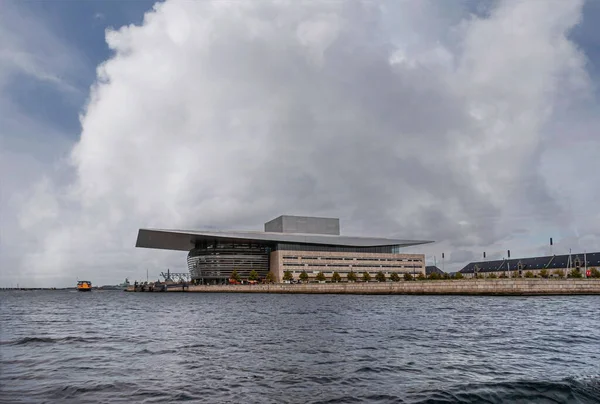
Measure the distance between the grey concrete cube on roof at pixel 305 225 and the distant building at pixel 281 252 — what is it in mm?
328

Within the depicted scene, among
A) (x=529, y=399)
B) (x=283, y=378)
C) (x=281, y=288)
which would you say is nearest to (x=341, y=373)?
(x=283, y=378)

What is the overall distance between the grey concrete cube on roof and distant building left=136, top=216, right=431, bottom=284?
12.9 inches

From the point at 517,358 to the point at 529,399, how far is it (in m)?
4.68

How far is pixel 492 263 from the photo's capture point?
157m

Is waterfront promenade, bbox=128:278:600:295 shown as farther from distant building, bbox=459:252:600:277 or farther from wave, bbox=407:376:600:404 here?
wave, bbox=407:376:600:404

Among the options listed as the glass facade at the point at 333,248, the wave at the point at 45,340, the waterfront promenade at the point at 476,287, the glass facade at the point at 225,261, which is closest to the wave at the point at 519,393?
the wave at the point at 45,340

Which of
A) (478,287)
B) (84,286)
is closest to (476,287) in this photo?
(478,287)

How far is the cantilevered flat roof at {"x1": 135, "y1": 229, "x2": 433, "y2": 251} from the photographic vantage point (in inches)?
5202

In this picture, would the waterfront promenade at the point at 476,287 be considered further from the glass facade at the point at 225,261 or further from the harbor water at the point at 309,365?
the glass facade at the point at 225,261

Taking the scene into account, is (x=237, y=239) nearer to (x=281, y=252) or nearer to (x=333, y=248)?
(x=281, y=252)

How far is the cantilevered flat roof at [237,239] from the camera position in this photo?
433ft

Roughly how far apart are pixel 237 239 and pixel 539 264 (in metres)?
85.5

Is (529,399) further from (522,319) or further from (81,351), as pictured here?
(522,319)

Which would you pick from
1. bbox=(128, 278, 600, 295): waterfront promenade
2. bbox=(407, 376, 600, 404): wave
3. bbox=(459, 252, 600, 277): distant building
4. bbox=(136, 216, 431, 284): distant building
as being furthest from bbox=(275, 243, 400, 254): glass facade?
bbox=(407, 376, 600, 404): wave
